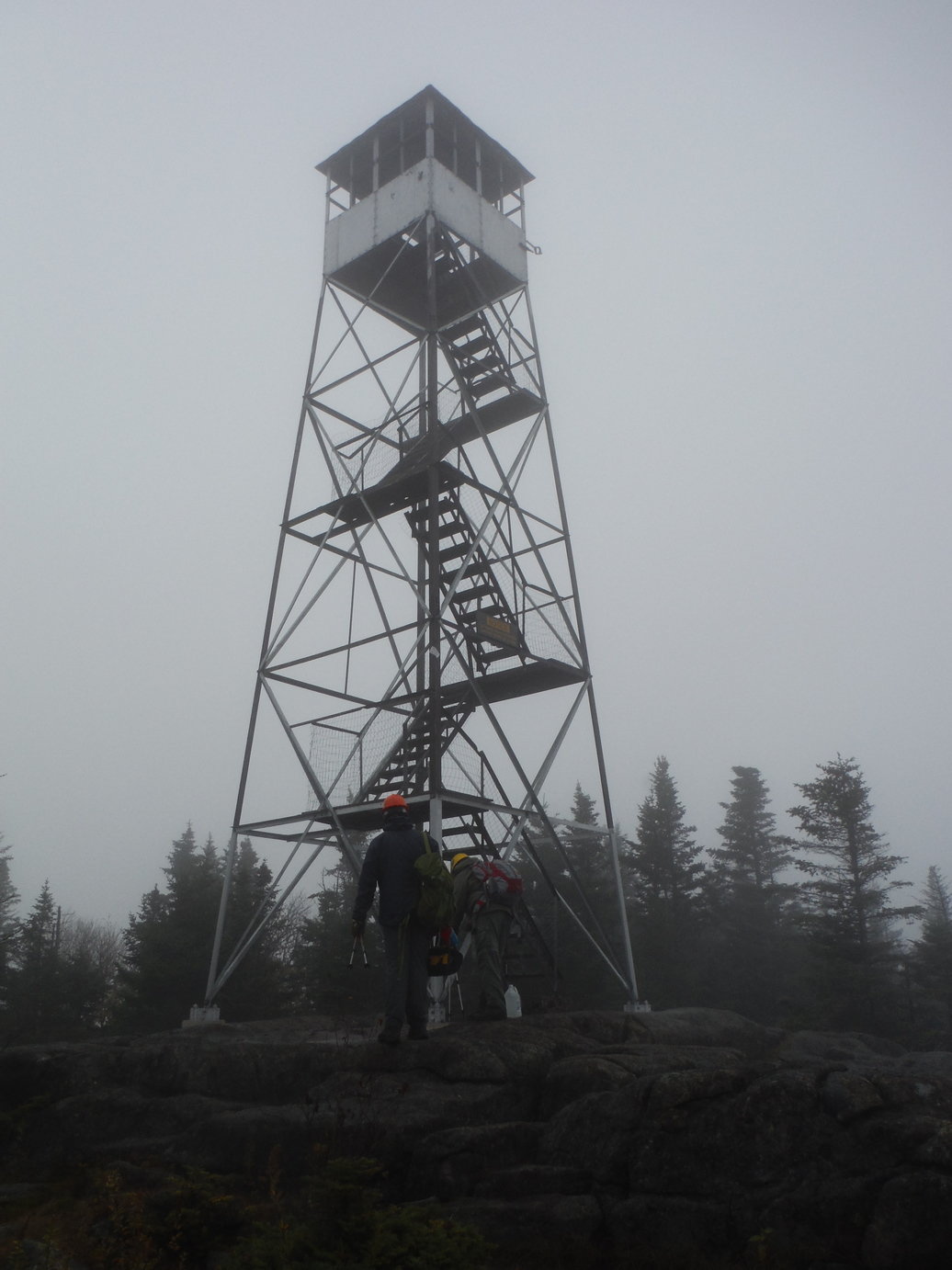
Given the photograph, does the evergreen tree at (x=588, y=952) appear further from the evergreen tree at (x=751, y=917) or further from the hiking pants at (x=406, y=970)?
the hiking pants at (x=406, y=970)

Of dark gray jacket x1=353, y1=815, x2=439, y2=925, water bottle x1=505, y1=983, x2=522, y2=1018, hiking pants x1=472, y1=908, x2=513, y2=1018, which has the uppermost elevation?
dark gray jacket x1=353, y1=815, x2=439, y2=925

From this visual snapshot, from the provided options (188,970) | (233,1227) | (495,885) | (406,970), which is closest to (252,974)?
(188,970)

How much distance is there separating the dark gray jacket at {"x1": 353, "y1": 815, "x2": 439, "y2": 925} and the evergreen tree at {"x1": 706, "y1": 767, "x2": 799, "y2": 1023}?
1202 inches

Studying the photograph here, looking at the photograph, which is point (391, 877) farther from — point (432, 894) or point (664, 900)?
point (664, 900)

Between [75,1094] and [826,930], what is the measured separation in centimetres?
3323

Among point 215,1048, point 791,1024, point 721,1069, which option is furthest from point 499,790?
point 791,1024

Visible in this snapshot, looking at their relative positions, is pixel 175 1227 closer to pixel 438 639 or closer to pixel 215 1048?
pixel 215 1048

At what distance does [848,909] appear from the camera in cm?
3750

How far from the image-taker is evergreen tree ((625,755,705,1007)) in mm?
36750

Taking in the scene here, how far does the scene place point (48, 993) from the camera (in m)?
33.8

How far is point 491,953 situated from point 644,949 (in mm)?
26938

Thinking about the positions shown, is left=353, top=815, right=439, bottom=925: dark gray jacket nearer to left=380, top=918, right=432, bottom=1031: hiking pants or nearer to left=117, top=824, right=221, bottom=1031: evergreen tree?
left=380, top=918, right=432, bottom=1031: hiking pants

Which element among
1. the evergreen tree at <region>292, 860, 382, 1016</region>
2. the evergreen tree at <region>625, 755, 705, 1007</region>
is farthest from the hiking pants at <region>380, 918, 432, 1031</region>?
the evergreen tree at <region>625, 755, 705, 1007</region>

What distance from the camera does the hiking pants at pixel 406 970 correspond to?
9.52 meters
